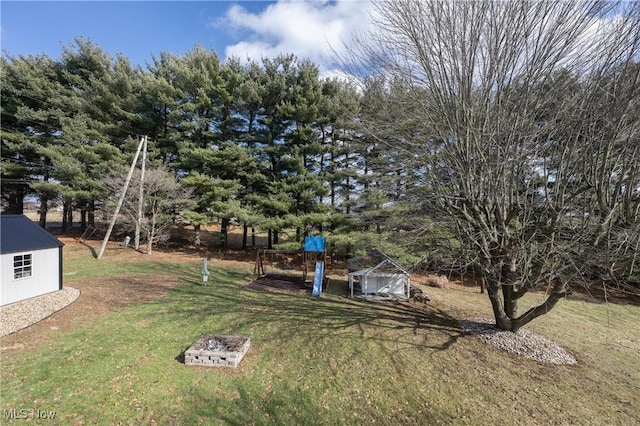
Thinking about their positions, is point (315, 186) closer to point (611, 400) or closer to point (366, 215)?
point (366, 215)

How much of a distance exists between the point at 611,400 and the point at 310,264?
1326cm

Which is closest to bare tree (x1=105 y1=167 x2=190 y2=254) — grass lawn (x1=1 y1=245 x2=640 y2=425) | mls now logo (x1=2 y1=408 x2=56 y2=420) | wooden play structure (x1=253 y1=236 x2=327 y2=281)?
wooden play structure (x1=253 y1=236 x2=327 y2=281)

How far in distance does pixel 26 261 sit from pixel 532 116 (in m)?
13.6

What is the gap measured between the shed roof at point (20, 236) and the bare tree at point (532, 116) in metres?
10.6

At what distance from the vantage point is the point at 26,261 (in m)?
8.26

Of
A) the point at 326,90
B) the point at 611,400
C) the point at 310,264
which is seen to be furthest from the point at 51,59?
the point at 611,400

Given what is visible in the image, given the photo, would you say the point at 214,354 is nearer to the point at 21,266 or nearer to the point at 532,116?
the point at 21,266

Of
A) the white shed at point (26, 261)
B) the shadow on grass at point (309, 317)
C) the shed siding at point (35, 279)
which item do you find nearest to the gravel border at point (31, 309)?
the shed siding at point (35, 279)

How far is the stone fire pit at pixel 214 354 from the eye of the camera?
5531 mm

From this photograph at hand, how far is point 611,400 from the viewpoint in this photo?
4.98 meters

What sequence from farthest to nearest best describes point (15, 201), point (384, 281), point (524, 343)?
point (15, 201)
point (384, 281)
point (524, 343)

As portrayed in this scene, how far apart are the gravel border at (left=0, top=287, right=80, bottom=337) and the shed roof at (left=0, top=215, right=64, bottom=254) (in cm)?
151

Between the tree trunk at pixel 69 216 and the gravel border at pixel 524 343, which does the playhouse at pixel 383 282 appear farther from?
the tree trunk at pixel 69 216

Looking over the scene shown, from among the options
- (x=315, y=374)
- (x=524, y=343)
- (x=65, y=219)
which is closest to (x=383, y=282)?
(x=524, y=343)
